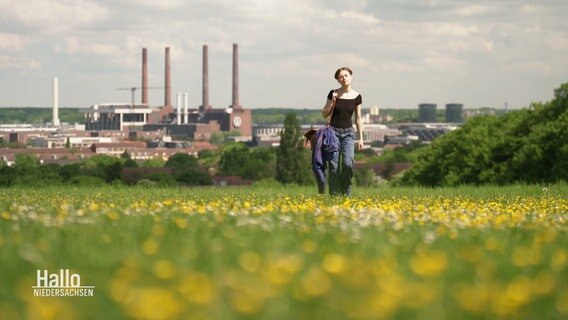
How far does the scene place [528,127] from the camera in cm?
7562

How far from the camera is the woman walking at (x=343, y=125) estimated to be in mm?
17750

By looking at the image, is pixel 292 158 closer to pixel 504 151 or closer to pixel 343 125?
pixel 504 151

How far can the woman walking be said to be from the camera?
1775cm

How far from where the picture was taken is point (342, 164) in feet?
60.3

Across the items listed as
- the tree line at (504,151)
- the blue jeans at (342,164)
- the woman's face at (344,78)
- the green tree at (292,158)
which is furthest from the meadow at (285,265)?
the green tree at (292,158)

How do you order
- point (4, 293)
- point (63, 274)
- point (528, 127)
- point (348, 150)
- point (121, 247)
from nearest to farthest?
point (4, 293), point (63, 274), point (121, 247), point (348, 150), point (528, 127)

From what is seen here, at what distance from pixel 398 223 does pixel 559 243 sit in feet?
5.03

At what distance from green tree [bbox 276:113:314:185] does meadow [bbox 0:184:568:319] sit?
348 feet

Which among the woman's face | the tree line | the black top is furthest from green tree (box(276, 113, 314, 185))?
the woman's face

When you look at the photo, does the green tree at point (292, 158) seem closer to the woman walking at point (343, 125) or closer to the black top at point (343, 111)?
the woman walking at point (343, 125)

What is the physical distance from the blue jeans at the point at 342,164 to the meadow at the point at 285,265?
7219 mm

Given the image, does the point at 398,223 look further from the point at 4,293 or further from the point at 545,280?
→ the point at 4,293

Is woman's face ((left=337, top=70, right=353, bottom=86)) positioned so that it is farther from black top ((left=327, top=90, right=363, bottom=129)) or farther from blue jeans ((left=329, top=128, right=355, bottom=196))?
blue jeans ((left=329, top=128, right=355, bottom=196))

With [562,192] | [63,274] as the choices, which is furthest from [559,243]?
[562,192]
